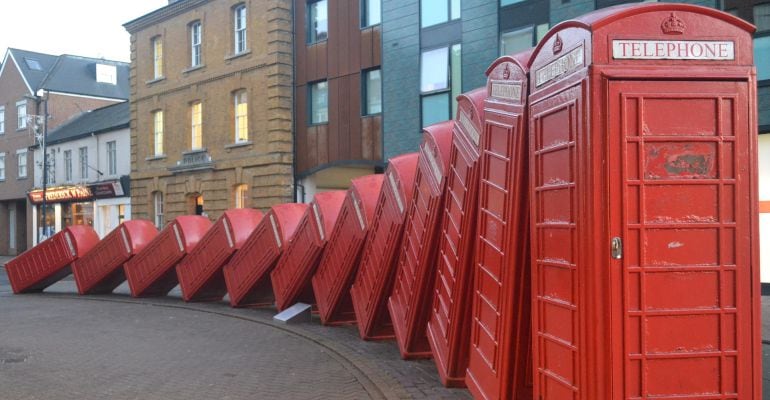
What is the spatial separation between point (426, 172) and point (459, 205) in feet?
4.46

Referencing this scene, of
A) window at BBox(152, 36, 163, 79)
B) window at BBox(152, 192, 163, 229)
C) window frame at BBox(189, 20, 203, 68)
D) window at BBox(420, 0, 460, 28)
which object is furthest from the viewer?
window at BBox(152, 192, 163, 229)

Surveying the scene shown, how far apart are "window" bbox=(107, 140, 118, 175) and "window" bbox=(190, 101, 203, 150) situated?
7.05 m

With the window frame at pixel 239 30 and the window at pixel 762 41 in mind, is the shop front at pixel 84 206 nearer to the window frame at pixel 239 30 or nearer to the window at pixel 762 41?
the window frame at pixel 239 30

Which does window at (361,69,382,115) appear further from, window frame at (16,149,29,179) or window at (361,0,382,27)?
window frame at (16,149,29,179)

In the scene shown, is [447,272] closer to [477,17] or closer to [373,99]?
[477,17]

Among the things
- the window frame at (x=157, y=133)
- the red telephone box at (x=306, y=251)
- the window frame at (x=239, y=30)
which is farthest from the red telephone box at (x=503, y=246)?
the window frame at (x=157, y=133)

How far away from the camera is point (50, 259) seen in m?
17.2

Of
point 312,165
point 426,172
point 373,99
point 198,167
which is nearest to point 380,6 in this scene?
point 373,99

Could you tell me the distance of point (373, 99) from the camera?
70.4 ft

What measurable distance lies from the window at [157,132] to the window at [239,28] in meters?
6.04

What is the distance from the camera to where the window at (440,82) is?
1881 centimetres

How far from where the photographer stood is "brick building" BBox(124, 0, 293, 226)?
2378cm

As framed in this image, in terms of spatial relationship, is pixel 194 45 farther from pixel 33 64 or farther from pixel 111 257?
pixel 33 64

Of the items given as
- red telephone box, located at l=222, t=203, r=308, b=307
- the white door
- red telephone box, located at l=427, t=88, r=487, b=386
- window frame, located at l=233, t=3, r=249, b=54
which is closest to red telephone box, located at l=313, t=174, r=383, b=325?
red telephone box, located at l=222, t=203, r=308, b=307
